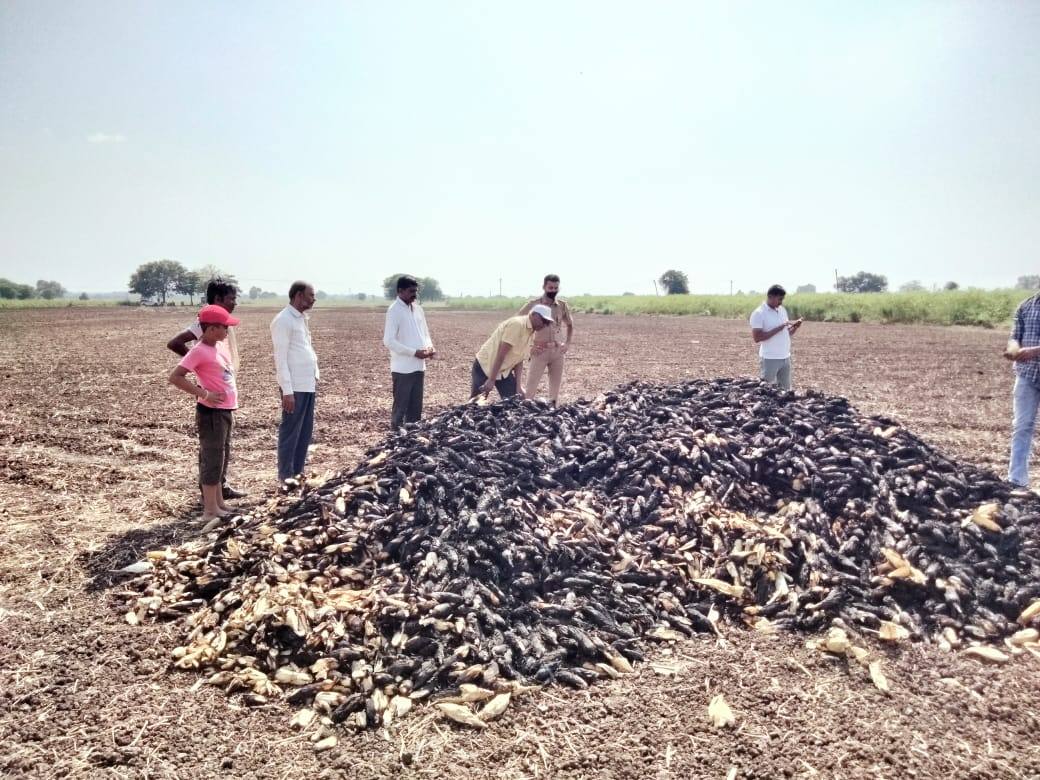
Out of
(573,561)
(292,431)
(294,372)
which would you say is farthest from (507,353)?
(573,561)

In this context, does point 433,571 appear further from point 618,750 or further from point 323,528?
point 618,750

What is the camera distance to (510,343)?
783cm

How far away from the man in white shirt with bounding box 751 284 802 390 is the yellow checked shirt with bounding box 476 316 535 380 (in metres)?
3.04

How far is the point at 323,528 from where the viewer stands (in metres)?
5.20

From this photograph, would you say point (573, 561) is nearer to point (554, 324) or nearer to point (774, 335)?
point (554, 324)

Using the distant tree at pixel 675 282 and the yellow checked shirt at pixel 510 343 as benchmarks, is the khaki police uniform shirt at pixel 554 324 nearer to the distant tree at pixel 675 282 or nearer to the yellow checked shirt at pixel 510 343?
the yellow checked shirt at pixel 510 343

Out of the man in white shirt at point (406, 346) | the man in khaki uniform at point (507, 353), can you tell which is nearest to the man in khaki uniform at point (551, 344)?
the man in khaki uniform at point (507, 353)

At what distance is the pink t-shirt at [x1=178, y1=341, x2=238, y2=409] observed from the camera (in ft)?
19.4

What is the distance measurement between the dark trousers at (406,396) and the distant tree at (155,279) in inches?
5110

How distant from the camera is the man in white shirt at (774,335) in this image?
8680 millimetres

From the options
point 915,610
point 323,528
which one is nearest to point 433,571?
point 323,528

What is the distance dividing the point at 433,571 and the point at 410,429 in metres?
2.45

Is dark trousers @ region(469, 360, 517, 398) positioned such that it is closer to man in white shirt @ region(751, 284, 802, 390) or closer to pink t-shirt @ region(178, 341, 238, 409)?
pink t-shirt @ region(178, 341, 238, 409)

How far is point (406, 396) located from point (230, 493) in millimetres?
2240
